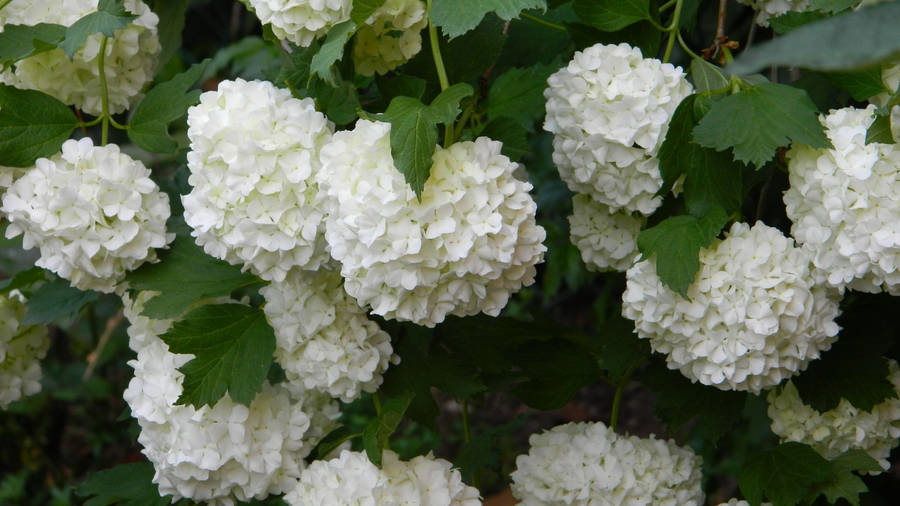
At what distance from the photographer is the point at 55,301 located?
1873 mm

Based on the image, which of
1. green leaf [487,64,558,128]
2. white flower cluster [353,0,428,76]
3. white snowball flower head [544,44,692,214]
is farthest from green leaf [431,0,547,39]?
green leaf [487,64,558,128]

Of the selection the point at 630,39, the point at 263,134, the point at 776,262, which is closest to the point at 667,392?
the point at 776,262

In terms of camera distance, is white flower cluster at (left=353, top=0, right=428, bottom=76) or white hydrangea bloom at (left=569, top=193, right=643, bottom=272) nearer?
white flower cluster at (left=353, top=0, right=428, bottom=76)

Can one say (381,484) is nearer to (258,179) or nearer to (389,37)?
(258,179)

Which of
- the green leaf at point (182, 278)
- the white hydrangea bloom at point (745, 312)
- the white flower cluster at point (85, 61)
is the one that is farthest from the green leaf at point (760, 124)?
the white flower cluster at point (85, 61)

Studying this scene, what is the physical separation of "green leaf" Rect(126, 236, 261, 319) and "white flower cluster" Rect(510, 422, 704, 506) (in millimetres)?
592

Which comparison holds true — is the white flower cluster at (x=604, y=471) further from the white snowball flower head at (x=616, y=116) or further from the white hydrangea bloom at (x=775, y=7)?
the white hydrangea bloom at (x=775, y=7)

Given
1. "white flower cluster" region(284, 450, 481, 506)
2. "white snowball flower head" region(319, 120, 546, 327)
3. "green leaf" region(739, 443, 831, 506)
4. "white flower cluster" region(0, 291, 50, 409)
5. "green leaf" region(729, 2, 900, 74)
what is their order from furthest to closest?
"white flower cluster" region(0, 291, 50, 409)
"green leaf" region(739, 443, 831, 506)
"white flower cluster" region(284, 450, 481, 506)
"white snowball flower head" region(319, 120, 546, 327)
"green leaf" region(729, 2, 900, 74)

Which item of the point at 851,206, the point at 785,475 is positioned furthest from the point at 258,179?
the point at 785,475

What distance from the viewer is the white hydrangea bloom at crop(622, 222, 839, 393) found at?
1404 millimetres

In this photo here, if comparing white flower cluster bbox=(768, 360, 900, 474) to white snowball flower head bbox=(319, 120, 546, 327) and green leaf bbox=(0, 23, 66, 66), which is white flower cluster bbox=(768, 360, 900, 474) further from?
green leaf bbox=(0, 23, 66, 66)

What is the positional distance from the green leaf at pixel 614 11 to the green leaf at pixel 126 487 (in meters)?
1.13

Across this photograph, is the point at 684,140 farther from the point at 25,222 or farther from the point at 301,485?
the point at 25,222

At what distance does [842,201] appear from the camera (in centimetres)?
135
